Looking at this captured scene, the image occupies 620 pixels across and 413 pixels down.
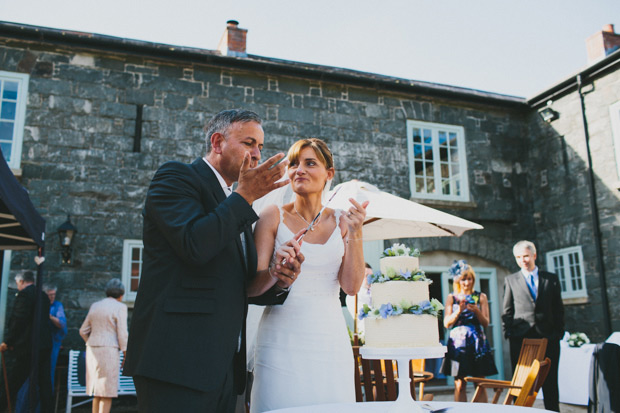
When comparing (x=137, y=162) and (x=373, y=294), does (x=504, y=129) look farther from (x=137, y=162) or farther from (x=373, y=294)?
(x=373, y=294)

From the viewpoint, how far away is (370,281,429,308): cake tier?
273 cm

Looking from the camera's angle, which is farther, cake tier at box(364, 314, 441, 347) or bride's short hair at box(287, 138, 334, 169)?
bride's short hair at box(287, 138, 334, 169)

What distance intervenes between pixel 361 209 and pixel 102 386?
5240 mm

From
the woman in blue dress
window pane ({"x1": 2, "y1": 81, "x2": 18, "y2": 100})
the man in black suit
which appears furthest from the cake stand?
window pane ({"x1": 2, "y1": 81, "x2": 18, "y2": 100})

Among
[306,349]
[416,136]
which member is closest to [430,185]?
[416,136]

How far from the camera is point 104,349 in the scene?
6.50m

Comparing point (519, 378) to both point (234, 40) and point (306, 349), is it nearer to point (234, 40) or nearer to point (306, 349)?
point (306, 349)

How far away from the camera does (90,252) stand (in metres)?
8.56

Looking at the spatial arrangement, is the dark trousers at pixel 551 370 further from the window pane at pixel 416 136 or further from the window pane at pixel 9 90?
the window pane at pixel 9 90

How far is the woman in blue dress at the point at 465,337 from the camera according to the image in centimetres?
600

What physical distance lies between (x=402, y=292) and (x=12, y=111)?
8.49 m

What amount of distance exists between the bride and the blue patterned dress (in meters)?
3.77

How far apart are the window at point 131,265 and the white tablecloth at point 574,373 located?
687 centimetres

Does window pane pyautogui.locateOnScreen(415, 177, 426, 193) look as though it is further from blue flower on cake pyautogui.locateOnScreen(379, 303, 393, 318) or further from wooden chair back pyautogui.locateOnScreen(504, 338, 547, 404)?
blue flower on cake pyautogui.locateOnScreen(379, 303, 393, 318)
